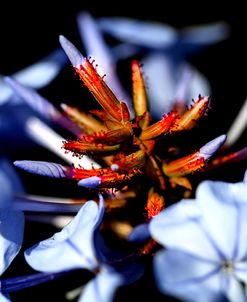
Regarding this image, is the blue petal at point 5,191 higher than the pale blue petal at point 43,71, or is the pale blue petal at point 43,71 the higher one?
the pale blue petal at point 43,71

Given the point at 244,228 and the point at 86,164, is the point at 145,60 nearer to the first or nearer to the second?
the point at 86,164

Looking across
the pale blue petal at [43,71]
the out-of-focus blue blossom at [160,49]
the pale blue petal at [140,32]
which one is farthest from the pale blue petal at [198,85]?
the pale blue petal at [43,71]

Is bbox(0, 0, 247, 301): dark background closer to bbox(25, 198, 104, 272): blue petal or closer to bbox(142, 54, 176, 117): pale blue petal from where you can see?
bbox(142, 54, 176, 117): pale blue petal

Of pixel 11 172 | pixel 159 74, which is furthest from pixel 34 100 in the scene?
pixel 159 74

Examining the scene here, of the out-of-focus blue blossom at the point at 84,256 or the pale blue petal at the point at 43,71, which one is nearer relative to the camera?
the out-of-focus blue blossom at the point at 84,256

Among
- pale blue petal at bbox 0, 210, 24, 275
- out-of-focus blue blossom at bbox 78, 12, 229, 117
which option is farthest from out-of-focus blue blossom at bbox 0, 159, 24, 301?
out-of-focus blue blossom at bbox 78, 12, 229, 117

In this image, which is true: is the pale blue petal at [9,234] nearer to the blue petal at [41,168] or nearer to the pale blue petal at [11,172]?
the blue petal at [41,168]

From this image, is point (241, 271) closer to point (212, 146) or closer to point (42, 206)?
point (212, 146)
